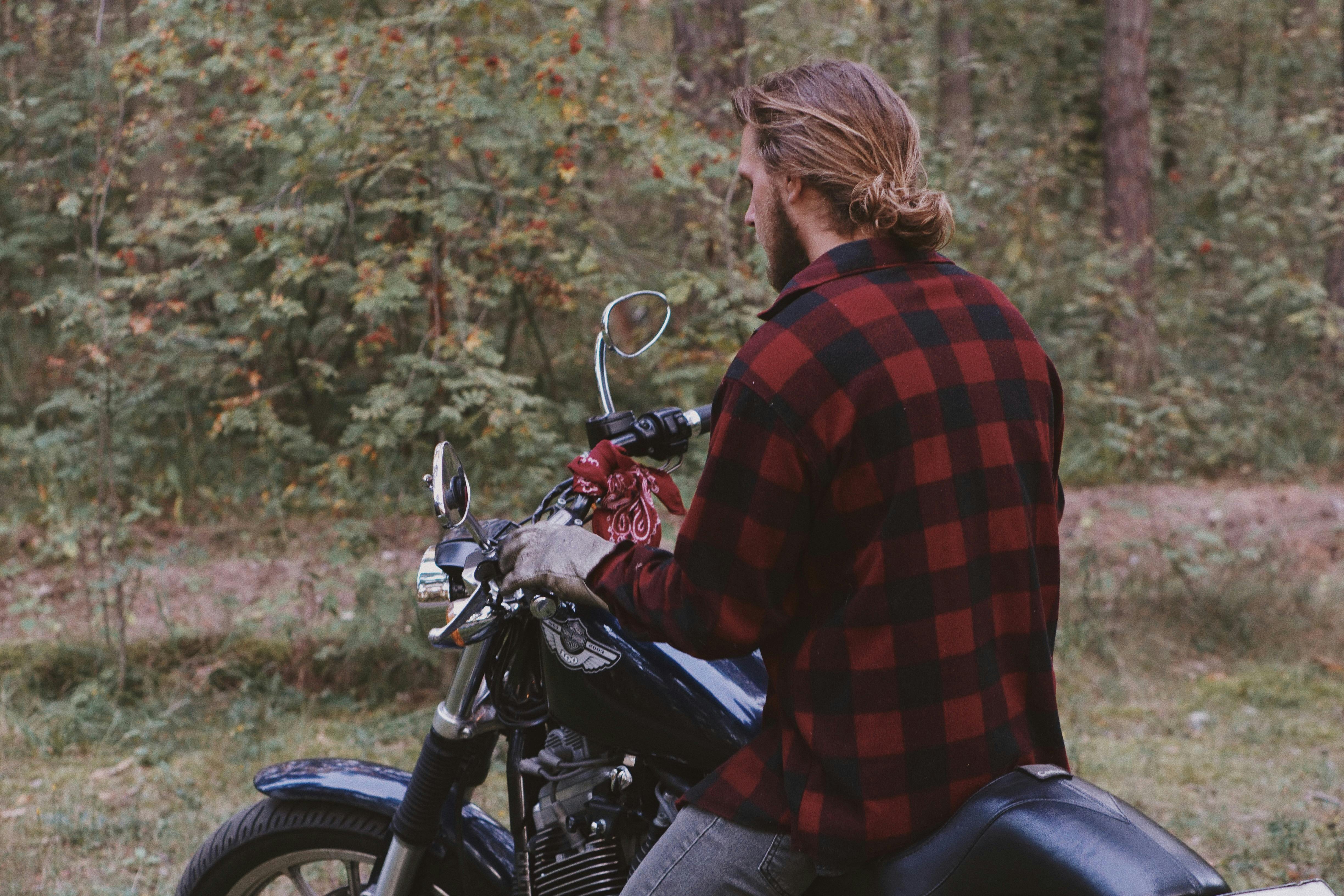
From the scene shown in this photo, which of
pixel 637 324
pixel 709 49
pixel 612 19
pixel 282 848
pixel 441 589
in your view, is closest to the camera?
pixel 441 589

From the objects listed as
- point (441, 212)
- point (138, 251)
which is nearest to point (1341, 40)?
point (441, 212)

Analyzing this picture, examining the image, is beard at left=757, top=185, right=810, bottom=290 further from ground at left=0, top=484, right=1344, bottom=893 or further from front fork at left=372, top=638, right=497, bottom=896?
ground at left=0, top=484, right=1344, bottom=893

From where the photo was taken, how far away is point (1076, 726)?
5105mm

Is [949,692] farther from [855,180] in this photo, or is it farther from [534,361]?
[534,361]

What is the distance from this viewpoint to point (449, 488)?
2.00m

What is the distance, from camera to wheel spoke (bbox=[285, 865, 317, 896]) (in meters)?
2.58

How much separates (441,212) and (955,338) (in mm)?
4033

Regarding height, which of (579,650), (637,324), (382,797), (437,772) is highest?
(637,324)

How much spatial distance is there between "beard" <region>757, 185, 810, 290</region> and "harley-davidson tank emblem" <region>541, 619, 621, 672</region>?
24.8 inches

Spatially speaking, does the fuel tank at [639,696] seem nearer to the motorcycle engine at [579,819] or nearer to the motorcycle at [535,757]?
the motorcycle at [535,757]

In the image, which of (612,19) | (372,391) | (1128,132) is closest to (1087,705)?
(372,391)

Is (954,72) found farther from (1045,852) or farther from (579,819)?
(1045,852)

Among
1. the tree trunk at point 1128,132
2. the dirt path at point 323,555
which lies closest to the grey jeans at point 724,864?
the dirt path at point 323,555

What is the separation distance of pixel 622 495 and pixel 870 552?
21.9 inches
